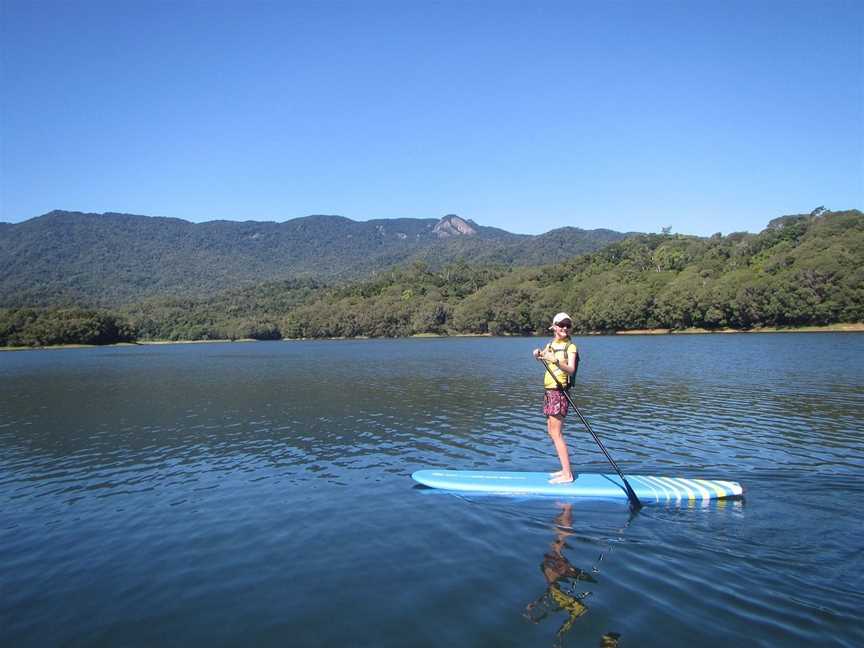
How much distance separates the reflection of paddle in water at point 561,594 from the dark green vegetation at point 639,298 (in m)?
105

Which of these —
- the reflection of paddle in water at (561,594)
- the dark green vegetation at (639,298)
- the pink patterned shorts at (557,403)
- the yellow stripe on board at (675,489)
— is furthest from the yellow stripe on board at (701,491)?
the dark green vegetation at (639,298)

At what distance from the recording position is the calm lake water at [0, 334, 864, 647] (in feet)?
22.6

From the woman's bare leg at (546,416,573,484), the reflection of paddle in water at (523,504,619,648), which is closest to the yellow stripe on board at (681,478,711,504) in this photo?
the woman's bare leg at (546,416,573,484)

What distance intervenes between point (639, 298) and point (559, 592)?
124706mm

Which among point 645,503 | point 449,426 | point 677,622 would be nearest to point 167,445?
point 449,426

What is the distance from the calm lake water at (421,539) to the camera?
6895 mm

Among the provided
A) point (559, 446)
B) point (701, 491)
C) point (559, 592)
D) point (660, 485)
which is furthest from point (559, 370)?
point (559, 592)

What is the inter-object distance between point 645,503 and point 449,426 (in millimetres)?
10680

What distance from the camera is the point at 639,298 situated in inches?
4887

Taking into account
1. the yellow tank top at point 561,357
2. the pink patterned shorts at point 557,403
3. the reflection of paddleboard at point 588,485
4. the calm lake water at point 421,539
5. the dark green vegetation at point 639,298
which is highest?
the dark green vegetation at point 639,298

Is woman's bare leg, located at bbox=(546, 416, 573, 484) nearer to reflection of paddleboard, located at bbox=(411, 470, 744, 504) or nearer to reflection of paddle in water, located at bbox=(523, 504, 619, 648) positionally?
reflection of paddleboard, located at bbox=(411, 470, 744, 504)

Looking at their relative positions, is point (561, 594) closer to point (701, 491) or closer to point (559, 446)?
point (559, 446)

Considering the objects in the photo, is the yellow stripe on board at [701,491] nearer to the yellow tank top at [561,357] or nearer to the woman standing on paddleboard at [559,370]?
the woman standing on paddleboard at [559,370]

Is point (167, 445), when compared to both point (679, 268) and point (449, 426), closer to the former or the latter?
point (449, 426)
